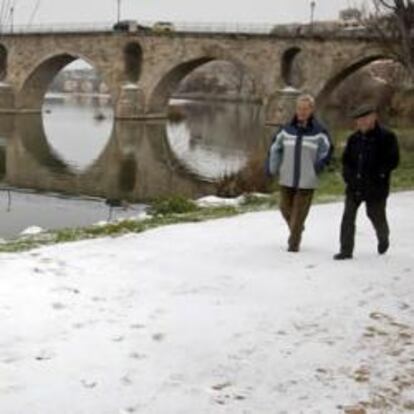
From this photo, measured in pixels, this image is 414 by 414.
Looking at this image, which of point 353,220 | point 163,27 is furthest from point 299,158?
point 163,27

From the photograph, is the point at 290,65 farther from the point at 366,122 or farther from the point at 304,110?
the point at 366,122

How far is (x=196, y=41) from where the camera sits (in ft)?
174

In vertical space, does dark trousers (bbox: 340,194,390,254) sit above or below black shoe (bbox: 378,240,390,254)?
above

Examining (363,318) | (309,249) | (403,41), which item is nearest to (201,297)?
(363,318)

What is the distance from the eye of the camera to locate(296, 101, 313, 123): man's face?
778 cm

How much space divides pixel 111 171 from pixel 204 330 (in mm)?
20948

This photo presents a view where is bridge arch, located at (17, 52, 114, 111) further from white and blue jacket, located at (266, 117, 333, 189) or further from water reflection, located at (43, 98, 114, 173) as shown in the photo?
white and blue jacket, located at (266, 117, 333, 189)

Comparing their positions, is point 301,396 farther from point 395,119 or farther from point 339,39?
point 339,39

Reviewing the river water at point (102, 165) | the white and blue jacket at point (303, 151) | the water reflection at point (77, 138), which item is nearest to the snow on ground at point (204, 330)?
the white and blue jacket at point (303, 151)

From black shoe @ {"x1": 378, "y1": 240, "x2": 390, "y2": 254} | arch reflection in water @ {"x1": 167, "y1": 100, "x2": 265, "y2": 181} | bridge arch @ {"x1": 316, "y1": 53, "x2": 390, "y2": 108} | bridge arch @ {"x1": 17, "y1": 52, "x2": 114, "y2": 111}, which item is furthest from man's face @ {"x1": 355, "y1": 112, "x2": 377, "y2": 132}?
bridge arch @ {"x1": 17, "y1": 52, "x2": 114, "y2": 111}

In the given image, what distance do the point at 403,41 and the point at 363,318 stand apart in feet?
52.5

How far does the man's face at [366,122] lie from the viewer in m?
7.52

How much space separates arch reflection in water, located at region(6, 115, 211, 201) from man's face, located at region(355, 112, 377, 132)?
1311 centimetres

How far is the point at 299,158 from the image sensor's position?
805 cm
